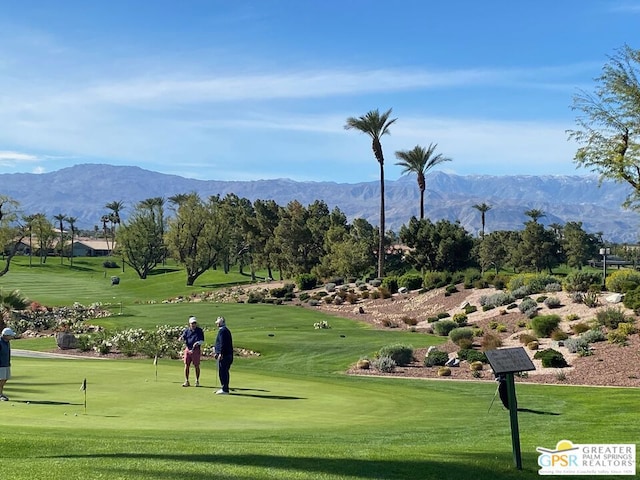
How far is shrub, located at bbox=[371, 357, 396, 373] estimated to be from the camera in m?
29.4

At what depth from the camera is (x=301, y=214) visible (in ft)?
304

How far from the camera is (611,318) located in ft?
110

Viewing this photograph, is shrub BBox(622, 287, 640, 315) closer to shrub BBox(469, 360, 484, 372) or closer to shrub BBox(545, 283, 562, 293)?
shrub BBox(545, 283, 562, 293)

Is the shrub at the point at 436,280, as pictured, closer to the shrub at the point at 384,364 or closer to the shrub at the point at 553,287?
the shrub at the point at 553,287

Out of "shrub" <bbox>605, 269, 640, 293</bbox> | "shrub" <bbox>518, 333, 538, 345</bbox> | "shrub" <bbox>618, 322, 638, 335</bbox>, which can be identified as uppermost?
"shrub" <bbox>605, 269, 640, 293</bbox>

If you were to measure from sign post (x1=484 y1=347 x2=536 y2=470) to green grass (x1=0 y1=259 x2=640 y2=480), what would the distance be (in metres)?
0.48

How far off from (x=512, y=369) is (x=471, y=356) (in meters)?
19.6

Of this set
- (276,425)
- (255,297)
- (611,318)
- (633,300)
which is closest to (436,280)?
(255,297)

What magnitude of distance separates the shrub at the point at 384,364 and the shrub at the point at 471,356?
123 inches

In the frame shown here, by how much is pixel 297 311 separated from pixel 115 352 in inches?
1075

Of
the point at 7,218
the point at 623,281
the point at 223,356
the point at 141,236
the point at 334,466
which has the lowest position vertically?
the point at 334,466

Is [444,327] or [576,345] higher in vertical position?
[576,345]

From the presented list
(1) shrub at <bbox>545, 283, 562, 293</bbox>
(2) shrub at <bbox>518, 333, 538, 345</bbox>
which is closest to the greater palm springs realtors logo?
(2) shrub at <bbox>518, 333, 538, 345</bbox>

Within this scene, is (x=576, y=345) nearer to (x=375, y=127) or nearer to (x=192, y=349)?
(x=192, y=349)
